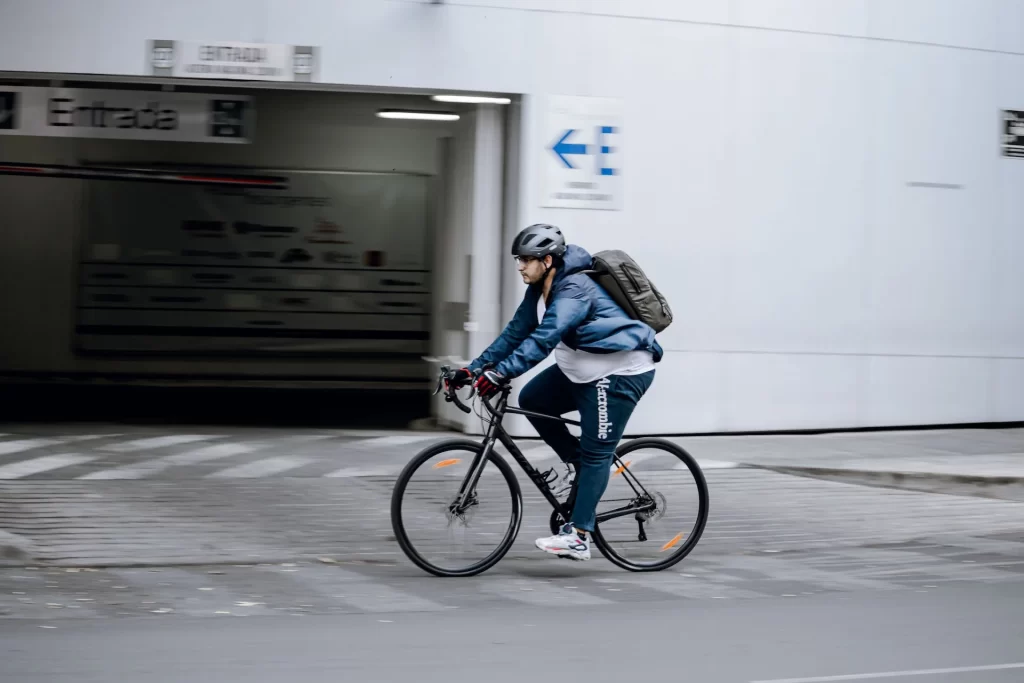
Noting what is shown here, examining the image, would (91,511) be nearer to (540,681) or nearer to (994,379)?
(540,681)

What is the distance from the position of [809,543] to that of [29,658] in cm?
474

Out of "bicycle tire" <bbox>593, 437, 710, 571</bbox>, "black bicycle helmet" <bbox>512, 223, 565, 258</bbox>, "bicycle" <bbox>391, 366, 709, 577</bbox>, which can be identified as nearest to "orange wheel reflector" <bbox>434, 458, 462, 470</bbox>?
"bicycle" <bbox>391, 366, 709, 577</bbox>

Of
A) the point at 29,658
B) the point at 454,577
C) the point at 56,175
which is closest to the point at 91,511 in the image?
the point at 454,577

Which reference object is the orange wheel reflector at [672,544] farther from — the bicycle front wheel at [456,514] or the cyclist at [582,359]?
the bicycle front wheel at [456,514]

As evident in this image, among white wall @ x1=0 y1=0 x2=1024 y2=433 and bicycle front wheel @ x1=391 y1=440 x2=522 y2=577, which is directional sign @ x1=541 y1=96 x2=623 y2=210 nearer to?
white wall @ x1=0 y1=0 x2=1024 y2=433

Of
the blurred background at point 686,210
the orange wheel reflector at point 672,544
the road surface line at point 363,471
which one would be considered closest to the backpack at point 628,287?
the orange wheel reflector at point 672,544

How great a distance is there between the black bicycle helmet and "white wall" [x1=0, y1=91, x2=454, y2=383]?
954 centimetres

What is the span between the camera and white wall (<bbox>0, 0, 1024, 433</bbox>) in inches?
460

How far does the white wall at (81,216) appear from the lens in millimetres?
16891

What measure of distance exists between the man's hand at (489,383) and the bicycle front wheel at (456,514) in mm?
307

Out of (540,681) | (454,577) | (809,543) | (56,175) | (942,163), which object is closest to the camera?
(540,681)

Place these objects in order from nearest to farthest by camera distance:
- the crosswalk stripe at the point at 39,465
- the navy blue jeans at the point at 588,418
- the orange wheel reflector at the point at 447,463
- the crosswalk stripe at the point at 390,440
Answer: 1. the orange wheel reflector at the point at 447,463
2. the navy blue jeans at the point at 588,418
3. the crosswalk stripe at the point at 39,465
4. the crosswalk stripe at the point at 390,440

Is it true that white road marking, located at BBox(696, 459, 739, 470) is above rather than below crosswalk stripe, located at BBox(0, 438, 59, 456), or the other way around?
above

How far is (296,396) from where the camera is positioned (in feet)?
57.4
